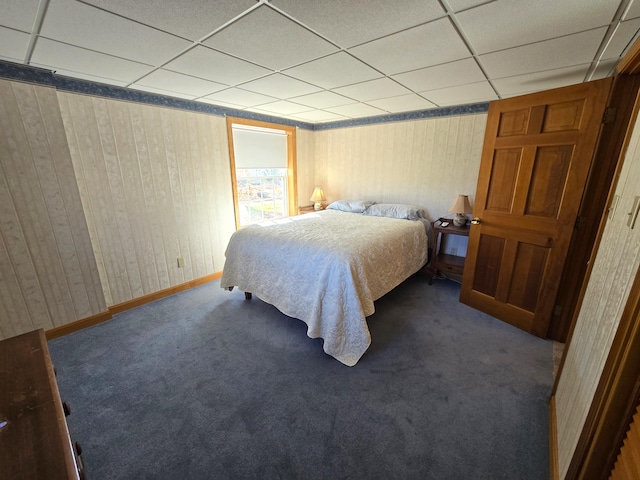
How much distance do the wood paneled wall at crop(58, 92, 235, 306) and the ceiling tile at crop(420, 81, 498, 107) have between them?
101 inches

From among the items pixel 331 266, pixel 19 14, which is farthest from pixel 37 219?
pixel 331 266

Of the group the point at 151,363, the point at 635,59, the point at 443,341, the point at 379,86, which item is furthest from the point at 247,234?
the point at 635,59

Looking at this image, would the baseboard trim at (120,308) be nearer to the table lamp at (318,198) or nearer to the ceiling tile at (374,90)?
the table lamp at (318,198)

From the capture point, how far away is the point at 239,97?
286 cm

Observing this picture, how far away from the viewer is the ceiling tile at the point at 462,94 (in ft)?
8.09

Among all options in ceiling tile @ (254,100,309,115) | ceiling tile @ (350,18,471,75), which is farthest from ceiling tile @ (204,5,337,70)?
ceiling tile @ (254,100,309,115)

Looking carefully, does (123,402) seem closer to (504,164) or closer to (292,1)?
(292,1)

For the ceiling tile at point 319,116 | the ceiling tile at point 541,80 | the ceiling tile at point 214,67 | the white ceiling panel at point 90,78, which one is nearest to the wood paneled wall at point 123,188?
the white ceiling panel at point 90,78

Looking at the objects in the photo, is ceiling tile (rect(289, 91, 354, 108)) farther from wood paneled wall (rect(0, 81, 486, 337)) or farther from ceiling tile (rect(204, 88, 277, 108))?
wood paneled wall (rect(0, 81, 486, 337))

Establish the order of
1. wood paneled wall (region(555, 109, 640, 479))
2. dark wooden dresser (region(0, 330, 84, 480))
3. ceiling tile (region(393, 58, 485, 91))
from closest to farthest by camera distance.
Result: dark wooden dresser (region(0, 330, 84, 480))
wood paneled wall (region(555, 109, 640, 479))
ceiling tile (region(393, 58, 485, 91))

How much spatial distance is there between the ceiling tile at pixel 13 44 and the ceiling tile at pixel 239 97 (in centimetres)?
136

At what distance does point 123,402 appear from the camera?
1.71 m

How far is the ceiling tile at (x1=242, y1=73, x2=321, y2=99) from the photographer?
7.42 ft

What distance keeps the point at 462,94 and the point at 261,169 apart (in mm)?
2760
